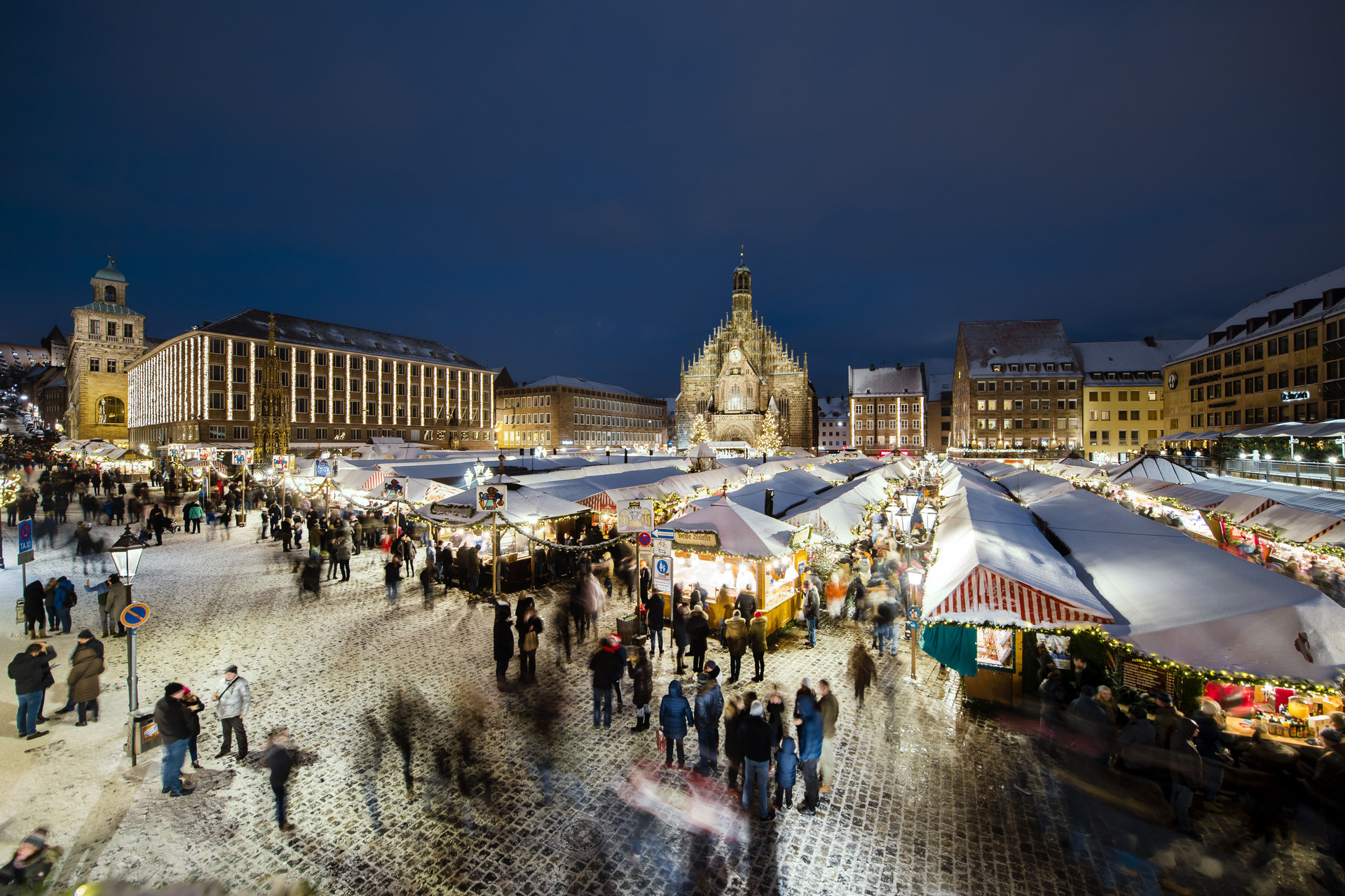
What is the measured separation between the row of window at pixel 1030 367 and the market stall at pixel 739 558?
62.1 metres

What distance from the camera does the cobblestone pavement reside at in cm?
485

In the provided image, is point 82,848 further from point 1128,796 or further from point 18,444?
point 18,444

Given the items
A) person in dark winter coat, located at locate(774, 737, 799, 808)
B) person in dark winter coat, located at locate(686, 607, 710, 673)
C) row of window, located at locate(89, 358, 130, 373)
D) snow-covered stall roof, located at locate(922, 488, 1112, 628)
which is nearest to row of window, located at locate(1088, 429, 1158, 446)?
snow-covered stall roof, located at locate(922, 488, 1112, 628)

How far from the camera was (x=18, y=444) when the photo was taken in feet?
185

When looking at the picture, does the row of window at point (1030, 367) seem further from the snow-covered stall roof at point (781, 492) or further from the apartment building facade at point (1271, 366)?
the snow-covered stall roof at point (781, 492)

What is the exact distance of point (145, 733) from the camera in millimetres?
6191

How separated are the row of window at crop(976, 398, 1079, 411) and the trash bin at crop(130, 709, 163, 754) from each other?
7048 cm

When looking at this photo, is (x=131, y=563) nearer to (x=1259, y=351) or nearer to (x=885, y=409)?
(x=1259, y=351)

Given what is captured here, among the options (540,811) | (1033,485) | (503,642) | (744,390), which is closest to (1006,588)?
(540,811)

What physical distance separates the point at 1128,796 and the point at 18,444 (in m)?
86.8

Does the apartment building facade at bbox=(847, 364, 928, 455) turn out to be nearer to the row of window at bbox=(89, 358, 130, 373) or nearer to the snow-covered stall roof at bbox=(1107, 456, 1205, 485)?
the snow-covered stall roof at bbox=(1107, 456, 1205, 485)

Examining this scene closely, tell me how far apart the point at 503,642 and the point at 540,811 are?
132 inches

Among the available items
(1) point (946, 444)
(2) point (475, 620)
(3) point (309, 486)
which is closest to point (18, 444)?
(3) point (309, 486)

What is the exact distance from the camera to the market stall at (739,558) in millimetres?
10820
